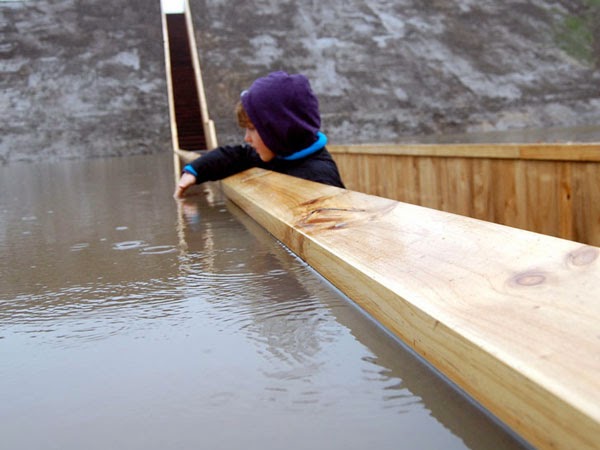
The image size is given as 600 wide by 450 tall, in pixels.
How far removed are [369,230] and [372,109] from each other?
8.24m

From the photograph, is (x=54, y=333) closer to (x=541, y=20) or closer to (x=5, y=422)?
(x=5, y=422)

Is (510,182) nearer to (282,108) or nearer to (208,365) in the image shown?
(282,108)

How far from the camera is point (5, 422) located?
0.55 m

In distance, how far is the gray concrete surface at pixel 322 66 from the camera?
884 cm

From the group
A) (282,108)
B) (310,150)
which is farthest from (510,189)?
(282,108)

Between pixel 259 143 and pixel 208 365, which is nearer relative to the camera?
pixel 208 365

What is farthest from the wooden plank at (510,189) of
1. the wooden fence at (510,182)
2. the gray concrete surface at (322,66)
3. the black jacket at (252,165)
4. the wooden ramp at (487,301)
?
the gray concrete surface at (322,66)

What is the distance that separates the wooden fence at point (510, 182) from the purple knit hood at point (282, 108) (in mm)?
545

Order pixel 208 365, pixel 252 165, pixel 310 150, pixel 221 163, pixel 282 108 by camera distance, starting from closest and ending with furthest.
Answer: pixel 208 365 → pixel 282 108 → pixel 310 150 → pixel 221 163 → pixel 252 165

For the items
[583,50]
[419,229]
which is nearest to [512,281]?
[419,229]

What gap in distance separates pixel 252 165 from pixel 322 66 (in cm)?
753

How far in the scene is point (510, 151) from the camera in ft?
6.20

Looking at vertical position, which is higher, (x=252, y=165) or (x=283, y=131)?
(x=283, y=131)

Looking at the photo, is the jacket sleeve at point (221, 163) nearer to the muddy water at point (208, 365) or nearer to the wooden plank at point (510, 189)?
the wooden plank at point (510, 189)
